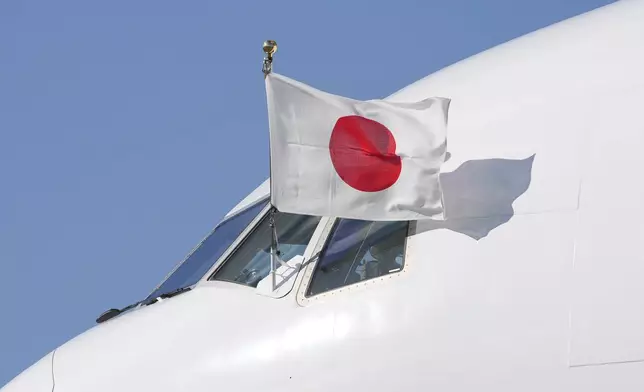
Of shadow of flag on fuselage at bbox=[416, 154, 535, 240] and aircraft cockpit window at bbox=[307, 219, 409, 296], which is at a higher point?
shadow of flag on fuselage at bbox=[416, 154, 535, 240]

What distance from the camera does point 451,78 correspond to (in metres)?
13.6

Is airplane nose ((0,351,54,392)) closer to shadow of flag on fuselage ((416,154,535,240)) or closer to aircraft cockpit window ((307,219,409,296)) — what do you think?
aircraft cockpit window ((307,219,409,296))

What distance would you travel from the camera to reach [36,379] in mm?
12875

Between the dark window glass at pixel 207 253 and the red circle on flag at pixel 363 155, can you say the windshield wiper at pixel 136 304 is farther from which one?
the red circle on flag at pixel 363 155

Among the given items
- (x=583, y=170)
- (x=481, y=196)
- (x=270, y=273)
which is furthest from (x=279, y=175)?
(x=583, y=170)

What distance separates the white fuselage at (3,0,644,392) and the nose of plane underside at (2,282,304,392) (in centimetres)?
2

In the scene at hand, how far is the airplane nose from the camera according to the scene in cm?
1273

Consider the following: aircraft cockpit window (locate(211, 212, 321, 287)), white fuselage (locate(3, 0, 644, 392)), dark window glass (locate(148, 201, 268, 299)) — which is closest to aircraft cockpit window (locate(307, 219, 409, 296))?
white fuselage (locate(3, 0, 644, 392))

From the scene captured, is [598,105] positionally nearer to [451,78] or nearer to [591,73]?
[591,73]

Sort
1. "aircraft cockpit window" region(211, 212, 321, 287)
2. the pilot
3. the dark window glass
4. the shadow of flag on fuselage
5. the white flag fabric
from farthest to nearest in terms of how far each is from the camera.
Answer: the dark window glass, "aircraft cockpit window" region(211, 212, 321, 287), the pilot, the white flag fabric, the shadow of flag on fuselage

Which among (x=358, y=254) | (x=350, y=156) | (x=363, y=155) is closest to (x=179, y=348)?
(x=358, y=254)

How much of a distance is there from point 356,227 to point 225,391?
7.68 ft

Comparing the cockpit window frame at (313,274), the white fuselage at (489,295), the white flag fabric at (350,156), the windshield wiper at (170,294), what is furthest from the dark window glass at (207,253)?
the white flag fabric at (350,156)

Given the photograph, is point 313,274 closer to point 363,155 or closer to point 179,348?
point 363,155
